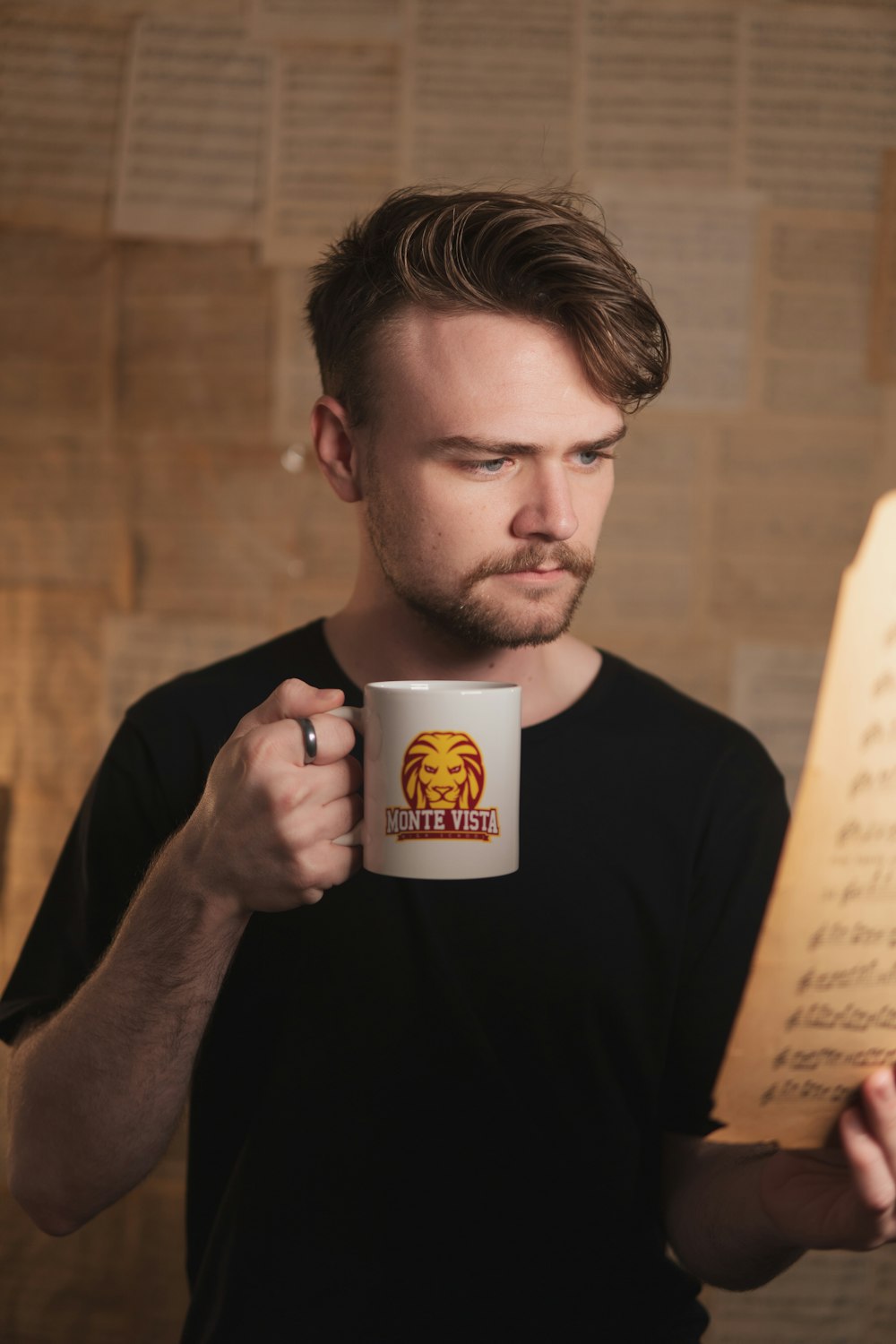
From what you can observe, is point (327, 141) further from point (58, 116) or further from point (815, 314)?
point (815, 314)

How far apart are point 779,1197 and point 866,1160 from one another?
176 mm

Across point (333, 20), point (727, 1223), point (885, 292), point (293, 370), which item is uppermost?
point (333, 20)

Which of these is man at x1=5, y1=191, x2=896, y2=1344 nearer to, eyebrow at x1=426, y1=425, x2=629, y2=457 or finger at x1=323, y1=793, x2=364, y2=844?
eyebrow at x1=426, y1=425, x2=629, y2=457

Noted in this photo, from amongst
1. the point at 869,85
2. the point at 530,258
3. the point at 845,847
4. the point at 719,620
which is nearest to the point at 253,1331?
the point at 845,847

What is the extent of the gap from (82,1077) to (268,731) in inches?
14.1

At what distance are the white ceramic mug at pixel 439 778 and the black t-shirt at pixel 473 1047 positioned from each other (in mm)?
286

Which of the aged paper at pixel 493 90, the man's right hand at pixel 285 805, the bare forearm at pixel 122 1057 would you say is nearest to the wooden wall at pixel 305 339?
the aged paper at pixel 493 90

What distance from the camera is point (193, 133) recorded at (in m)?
1.65

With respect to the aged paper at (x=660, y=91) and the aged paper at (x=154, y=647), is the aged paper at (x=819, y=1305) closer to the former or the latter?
the aged paper at (x=154, y=647)

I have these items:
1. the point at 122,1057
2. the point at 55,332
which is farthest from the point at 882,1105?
the point at 55,332

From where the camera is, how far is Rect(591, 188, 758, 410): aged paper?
5.38 ft

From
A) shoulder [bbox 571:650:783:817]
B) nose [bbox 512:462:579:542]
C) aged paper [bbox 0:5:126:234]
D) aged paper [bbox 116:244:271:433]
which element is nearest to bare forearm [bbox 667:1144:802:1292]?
shoulder [bbox 571:650:783:817]

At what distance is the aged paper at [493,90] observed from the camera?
164 centimetres

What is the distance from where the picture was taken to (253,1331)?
0.98 metres
